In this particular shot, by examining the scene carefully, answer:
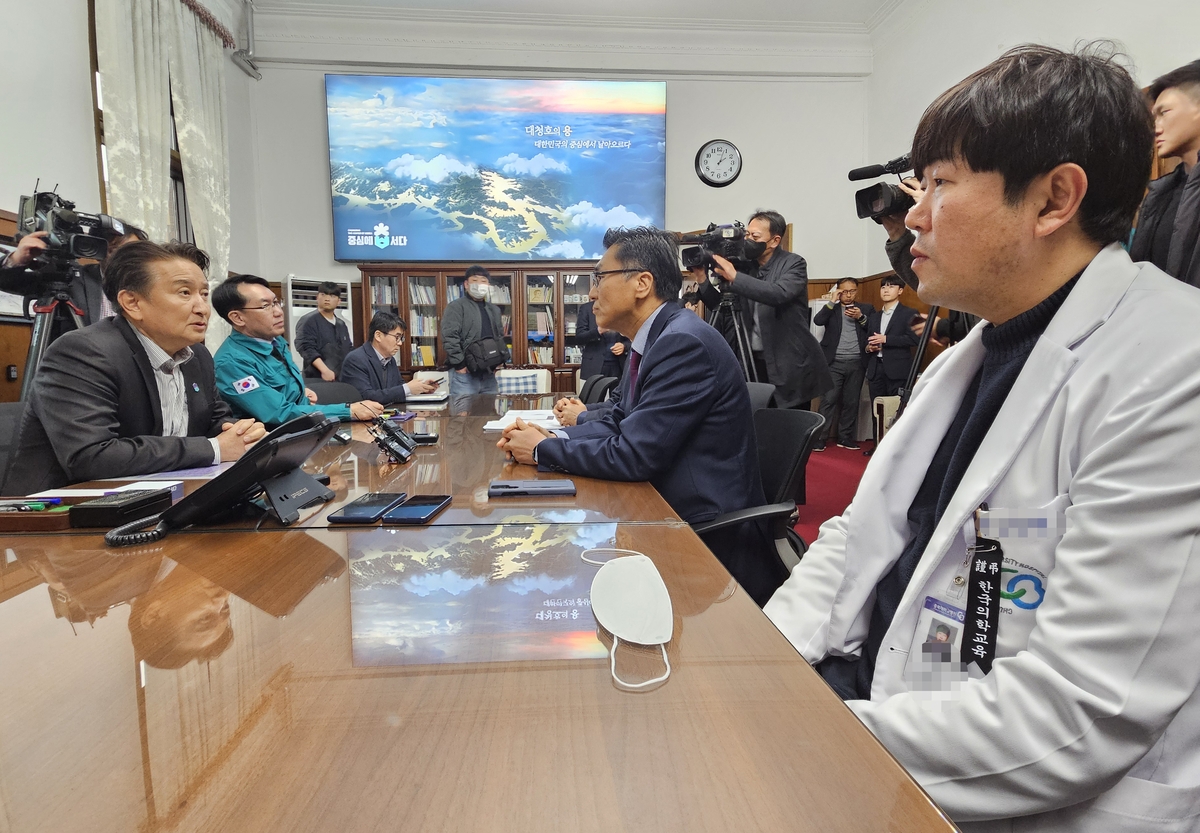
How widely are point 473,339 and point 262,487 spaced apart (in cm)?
405

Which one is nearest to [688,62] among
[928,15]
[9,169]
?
[928,15]

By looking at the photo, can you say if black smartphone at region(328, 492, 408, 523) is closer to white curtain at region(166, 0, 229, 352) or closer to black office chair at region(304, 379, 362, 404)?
black office chair at region(304, 379, 362, 404)

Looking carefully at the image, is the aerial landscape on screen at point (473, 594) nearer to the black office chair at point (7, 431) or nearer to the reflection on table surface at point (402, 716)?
the reflection on table surface at point (402, 716)

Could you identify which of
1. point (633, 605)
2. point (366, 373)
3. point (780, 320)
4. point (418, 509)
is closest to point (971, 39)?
point (780, 320)

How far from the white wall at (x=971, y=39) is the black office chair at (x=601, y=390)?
266 cm

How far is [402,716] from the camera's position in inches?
21.4

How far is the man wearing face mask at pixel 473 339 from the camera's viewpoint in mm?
4816

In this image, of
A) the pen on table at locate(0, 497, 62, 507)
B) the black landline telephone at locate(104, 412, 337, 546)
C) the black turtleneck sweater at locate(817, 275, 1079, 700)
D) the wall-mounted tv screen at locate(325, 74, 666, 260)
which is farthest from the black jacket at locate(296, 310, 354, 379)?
the black turtleneck sweater at locate(817, 275, 1079, 700)

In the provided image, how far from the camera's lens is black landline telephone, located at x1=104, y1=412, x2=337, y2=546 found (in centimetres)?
106

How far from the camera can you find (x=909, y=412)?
96 centimetres

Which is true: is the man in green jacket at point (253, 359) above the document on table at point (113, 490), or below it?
above

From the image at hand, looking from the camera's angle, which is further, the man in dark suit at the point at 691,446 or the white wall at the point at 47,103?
the white wall at the point at 47,103

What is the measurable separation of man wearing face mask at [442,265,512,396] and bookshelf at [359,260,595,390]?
3.16 ft

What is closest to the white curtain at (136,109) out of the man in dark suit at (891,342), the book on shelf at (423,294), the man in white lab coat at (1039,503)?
the book on shelf at (423,294)
